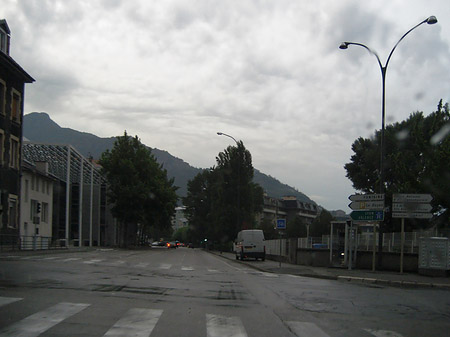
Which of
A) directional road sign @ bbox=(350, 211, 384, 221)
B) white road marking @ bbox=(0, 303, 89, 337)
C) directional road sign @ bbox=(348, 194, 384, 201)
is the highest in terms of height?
directional road sign @ bbox=(348, 194, 384, 201)

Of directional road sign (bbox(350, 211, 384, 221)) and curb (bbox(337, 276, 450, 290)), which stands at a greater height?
directional road sign (bbox(350, 211, 384, 221))

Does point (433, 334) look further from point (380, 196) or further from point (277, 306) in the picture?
point (380, 196)

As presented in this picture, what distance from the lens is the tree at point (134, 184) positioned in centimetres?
6994

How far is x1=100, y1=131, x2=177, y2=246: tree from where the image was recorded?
69.9m

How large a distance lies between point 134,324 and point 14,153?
34647 mm

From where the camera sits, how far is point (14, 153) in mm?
39156

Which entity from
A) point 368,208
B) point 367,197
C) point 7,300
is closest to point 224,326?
point 7,300

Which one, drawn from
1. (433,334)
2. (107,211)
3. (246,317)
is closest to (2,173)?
(246,317)

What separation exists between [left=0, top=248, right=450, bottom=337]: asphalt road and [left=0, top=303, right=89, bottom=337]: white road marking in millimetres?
13

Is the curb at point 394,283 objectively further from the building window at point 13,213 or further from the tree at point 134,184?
the tree at point 134,184

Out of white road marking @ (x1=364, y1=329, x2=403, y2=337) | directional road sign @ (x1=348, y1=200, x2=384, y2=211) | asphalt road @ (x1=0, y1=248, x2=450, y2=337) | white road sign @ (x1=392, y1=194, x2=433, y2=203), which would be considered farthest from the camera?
directional road sign @ (x1=348, y1=200, x2=384, y2=211)

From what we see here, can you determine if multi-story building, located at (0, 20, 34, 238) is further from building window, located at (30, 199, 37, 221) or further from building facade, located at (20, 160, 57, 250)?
building window, located at (30, 199, 37, 221)

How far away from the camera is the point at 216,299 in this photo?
1157cm

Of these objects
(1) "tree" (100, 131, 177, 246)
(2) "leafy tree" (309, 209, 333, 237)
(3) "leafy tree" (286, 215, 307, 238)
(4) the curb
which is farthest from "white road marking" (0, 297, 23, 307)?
(3) "leafy tree" (286, 215, 307, 238)
